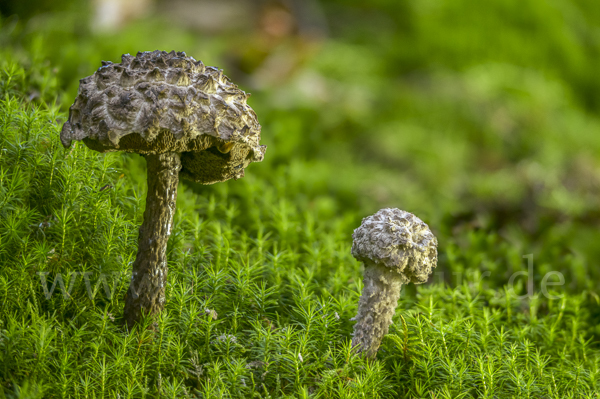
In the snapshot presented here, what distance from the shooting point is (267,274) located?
303cm

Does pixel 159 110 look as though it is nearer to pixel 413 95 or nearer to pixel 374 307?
pixel 374 307

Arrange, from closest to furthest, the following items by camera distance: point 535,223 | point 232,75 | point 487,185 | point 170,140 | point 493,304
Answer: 1. point 170,140
2. point 493,304
3. point 535,223
4. point 487,185
5. point 232,75

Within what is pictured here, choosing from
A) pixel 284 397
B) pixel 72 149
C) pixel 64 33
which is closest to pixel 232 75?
pixel 64 33

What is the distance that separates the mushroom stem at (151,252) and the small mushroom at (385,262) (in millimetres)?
1022

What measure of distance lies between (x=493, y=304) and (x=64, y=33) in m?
5.95

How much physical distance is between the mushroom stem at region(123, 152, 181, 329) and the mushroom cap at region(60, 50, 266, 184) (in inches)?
11.4

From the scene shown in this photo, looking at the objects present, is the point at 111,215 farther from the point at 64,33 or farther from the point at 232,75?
the point at 232,75

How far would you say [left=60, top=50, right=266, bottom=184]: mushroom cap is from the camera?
6.28 feet

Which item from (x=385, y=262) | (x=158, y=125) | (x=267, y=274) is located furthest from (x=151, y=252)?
(x=385, y=262)

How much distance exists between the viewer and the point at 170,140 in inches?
78.0

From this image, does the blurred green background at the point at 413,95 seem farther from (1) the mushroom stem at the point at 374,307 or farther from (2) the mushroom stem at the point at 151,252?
(1) the mushroom stem at the point at 374,307

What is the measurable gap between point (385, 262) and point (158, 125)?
1275 millimetres

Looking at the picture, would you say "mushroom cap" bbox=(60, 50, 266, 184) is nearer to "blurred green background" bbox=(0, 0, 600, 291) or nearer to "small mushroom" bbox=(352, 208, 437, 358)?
"small mushroom" bbox=(352, 208, 437, 358)

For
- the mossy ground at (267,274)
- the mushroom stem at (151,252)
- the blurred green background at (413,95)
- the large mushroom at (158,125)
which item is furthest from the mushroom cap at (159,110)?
the blurred green background at (413,95)
